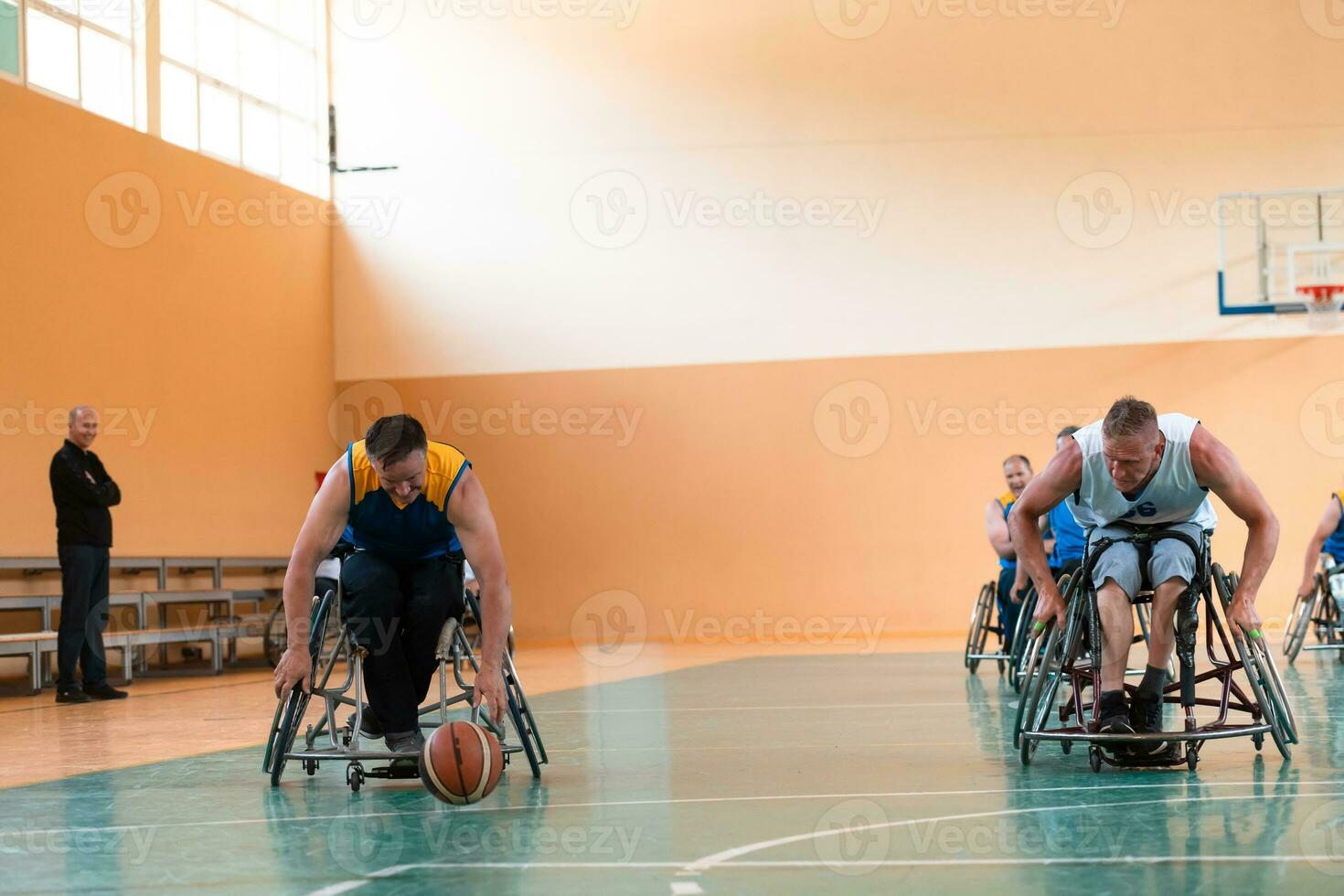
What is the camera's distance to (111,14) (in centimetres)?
1004

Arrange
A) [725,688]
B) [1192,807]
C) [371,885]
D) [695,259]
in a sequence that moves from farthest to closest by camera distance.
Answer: [695,259]
[725,688]
[1192,807]
[371,885]

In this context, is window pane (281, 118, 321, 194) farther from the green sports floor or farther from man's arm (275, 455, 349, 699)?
man's arm (275, 455, 349, 699)

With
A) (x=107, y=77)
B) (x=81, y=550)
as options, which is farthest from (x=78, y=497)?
(x=107, y=77)

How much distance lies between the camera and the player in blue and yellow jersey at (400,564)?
11.4 ft

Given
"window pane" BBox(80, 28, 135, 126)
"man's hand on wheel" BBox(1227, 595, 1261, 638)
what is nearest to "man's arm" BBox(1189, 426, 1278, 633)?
"man's hand on wheel" BBox(1227, 595, 1261, 638)

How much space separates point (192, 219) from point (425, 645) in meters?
8.09

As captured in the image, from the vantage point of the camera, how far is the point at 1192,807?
10.0 feet

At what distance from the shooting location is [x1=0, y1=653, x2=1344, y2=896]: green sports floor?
2457mm

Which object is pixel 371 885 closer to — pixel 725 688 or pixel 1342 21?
pixel 725 688

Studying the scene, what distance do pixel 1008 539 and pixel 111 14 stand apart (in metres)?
7.03

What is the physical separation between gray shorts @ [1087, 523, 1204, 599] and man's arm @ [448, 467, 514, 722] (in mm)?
1522

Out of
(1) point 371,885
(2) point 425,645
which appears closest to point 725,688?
(2) point 425,645

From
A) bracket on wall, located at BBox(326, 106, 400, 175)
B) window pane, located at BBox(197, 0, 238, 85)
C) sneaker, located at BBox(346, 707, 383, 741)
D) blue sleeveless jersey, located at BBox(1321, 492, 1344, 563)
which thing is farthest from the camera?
bracket on wall, located at BBox(326, 106, 400, 175)

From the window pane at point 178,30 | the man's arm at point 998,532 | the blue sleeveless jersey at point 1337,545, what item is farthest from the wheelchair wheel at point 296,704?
the window pane at point 178,30
